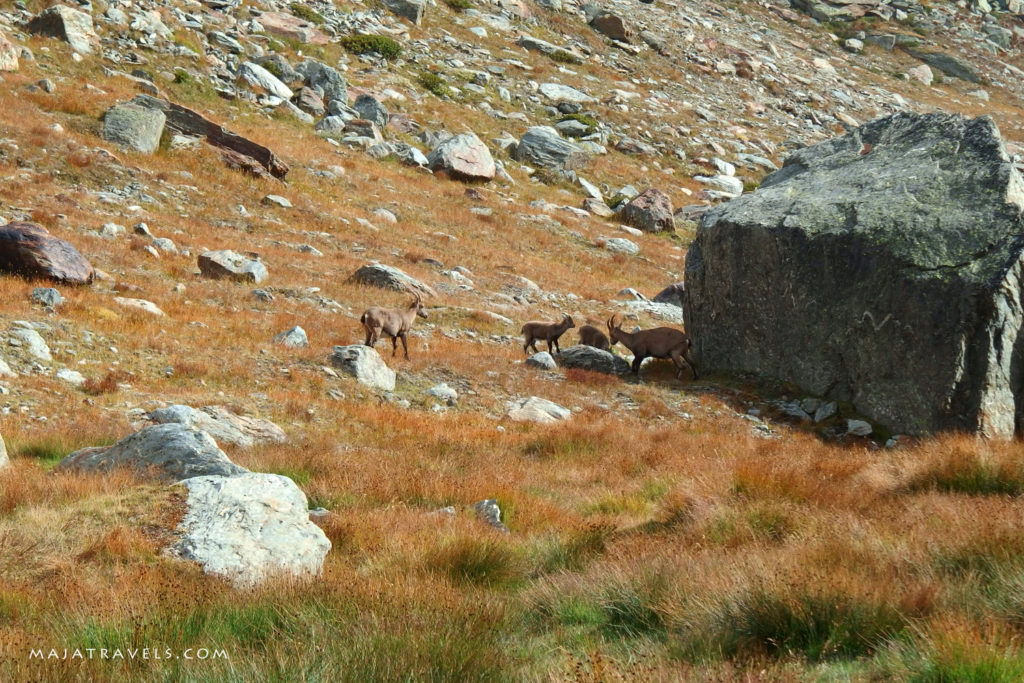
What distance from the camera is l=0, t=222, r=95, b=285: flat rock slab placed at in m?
16.6

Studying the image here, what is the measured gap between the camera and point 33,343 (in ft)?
41.8

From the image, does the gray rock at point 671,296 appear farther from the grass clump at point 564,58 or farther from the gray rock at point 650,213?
the grass clump at point 564,58

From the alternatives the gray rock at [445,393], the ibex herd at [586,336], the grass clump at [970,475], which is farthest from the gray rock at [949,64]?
the grass clump at [970,475]

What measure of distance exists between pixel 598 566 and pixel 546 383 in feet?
36.5

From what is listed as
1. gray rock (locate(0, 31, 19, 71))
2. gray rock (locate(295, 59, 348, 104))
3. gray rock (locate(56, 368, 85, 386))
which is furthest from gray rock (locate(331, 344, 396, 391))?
gray rock (locate(295, 59, 348, 104))

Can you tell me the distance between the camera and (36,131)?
2628 centimetres

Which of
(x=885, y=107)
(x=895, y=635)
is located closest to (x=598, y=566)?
(x=895, y=635)

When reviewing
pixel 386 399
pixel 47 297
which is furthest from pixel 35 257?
pixel 386 399

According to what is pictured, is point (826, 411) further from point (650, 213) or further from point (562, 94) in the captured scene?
point (562, 94)

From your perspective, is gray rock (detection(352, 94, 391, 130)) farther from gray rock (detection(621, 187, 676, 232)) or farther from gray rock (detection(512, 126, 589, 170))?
gray rock (detection(621, 187, 676, 232))

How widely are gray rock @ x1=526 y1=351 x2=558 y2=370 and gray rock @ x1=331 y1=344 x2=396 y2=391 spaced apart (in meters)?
3.96

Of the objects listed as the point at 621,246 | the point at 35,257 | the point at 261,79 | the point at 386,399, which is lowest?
the point at 621,246

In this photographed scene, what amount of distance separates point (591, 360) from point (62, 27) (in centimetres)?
3024

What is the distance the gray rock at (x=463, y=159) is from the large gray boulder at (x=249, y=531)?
32.7 m
